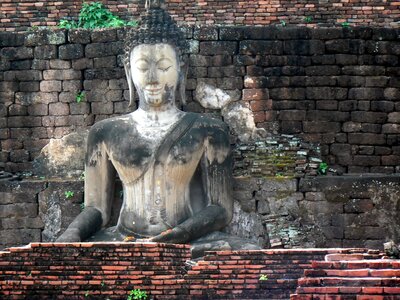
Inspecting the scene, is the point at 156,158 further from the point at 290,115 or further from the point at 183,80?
the point at 290,115

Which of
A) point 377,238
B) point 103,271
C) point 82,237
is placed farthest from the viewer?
point 377,238

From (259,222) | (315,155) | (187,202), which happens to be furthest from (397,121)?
(187,202)

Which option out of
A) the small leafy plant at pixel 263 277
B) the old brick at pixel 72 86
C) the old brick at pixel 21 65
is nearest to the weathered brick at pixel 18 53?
the old brick at pixel 21 65

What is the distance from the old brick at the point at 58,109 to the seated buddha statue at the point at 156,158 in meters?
1.60

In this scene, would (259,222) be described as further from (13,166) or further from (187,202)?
(13,166)

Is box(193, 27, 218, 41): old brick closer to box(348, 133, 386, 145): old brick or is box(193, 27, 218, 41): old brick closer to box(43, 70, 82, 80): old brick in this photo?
box(43, 70, 82, 80): old brick

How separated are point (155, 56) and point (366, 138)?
319cm

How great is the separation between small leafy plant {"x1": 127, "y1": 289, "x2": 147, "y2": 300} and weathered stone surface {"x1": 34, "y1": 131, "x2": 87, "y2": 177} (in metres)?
4.18

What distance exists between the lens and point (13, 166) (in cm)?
1652

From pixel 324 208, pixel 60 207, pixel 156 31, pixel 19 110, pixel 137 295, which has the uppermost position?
pixel 156 31

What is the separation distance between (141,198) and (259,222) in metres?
1.87

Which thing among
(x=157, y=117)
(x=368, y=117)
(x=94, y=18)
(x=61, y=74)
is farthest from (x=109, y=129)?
(x=94, y=18)

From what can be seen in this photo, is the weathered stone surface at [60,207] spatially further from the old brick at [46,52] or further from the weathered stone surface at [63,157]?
the old brick at [46,52]

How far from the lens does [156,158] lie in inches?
573
